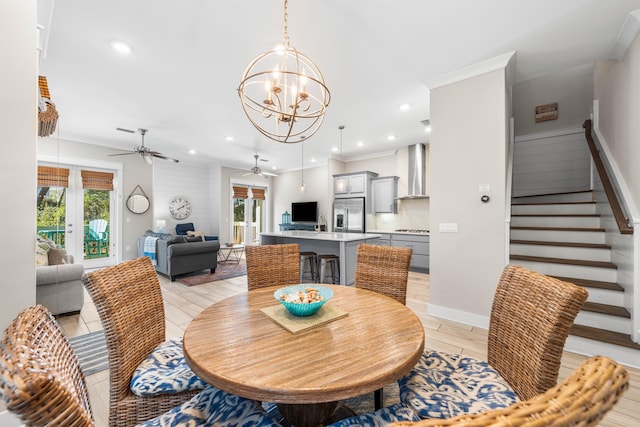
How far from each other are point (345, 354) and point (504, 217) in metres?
2.48

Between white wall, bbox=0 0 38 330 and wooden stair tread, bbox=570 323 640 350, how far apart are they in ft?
13.4

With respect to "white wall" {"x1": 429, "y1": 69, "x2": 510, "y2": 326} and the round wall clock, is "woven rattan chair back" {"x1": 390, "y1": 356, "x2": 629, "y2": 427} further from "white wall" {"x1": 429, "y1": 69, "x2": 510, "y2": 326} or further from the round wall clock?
the round wall clock

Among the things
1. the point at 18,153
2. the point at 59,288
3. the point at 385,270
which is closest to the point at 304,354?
the point at 385,270

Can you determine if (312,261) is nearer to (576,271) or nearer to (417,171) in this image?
(417,171)

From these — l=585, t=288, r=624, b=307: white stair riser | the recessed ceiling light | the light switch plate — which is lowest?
l=585, t=288, r=624, b=307: white stair riser

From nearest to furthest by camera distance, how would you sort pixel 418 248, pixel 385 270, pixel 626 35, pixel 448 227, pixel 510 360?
1. pixel 510 360
2. pixel 385 270
3. pixel 626 35
4. pixel 448 227
5. pixel 418 248

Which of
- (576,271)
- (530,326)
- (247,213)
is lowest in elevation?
(576,271)

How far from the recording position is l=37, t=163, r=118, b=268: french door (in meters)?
5.22

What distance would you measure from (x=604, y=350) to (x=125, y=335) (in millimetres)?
3452

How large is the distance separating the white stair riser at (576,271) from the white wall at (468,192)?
639mm

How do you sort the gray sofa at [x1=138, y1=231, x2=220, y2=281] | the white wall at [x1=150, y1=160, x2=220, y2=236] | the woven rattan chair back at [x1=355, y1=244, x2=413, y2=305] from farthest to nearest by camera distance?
1. the white wall at [x1=150, y1=160, x2=220, y2=236]
2. the gray sofa at [x1=138, y1=231, x2=220, y2=281]
3. the woven rattan chair back at [x1=355, y1=244, x2=413, y2=305]

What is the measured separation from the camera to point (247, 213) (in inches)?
337

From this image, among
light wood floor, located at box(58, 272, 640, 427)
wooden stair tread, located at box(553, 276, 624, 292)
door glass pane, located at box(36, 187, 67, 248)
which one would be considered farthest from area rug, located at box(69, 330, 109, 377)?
wooden stair tread, located at box(553, 276, 624, 292)

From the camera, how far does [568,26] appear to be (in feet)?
7.38
